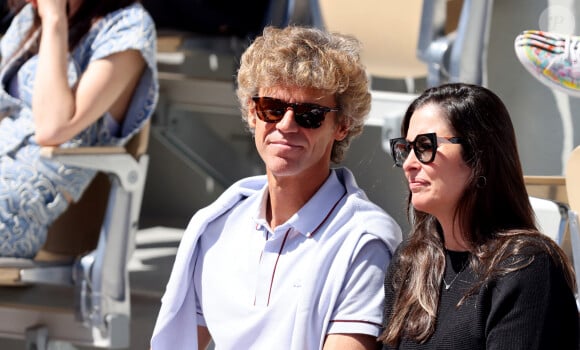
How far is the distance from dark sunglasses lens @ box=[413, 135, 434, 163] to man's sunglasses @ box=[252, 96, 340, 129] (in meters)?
0.25

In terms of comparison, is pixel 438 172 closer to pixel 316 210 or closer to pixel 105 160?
pixel 316 210

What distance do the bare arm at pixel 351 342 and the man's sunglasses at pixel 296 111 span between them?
365 millimetres

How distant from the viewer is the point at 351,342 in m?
1.60

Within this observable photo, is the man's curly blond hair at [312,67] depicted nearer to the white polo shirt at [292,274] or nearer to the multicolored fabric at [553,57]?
the white polo shirt at [292,274]

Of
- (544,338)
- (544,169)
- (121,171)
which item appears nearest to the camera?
(544,338)

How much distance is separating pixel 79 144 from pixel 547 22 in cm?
131

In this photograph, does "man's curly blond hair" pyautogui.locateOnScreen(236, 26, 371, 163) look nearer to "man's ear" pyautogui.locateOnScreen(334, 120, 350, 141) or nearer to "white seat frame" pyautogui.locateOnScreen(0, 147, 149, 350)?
"man's ear" pyautogui.locateOnScreen(334, 120, 350, 141)

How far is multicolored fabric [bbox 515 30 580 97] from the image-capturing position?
1.62 meters

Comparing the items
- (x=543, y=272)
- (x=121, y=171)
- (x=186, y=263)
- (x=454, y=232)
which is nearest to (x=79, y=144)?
(x=121, y=171)

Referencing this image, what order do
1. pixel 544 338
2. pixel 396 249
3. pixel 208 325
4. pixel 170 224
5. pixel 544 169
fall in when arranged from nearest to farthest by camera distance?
1. pixel 544 338
2. pixel 396 249
3. pixel 208 325
4. pixel 544 169
5. pixel 170 224

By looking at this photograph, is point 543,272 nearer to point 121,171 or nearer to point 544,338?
point 544,338

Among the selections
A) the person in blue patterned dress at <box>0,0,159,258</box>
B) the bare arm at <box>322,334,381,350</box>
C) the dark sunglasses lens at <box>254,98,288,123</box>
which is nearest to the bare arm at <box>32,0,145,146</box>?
the person in blue patterned dress at <box>0,0,159,258</box>

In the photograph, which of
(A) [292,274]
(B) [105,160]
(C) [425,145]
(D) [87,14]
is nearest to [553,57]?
(C) [425,145]

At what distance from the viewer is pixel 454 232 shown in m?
1.51
